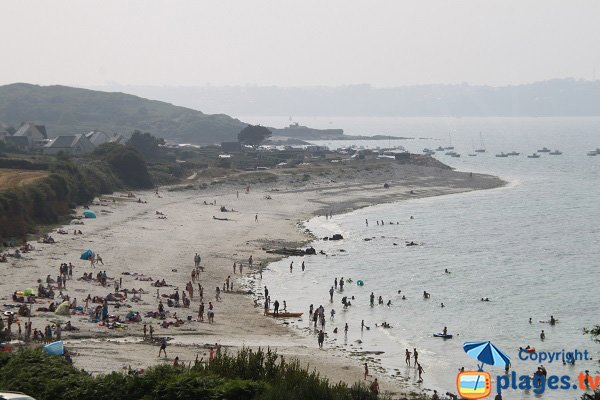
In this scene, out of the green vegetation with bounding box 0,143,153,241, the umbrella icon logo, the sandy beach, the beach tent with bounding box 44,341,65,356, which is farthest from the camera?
the green vegetation with bounding box 0,143,153,241

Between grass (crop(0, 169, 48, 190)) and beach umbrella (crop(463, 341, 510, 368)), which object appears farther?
grass (crop(0, 169, 48, 190))

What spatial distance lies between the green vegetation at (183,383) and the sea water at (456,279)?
1271 cm

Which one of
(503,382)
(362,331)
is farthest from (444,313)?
(503,382)

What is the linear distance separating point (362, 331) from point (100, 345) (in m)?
12.7

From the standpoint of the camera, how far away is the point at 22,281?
38750mm

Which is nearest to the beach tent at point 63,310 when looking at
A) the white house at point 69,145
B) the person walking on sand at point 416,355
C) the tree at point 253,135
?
the person walking on sand at point 416,355

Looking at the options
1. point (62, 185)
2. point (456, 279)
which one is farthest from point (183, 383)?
point (62, 185)

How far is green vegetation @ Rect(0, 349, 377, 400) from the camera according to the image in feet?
54.0

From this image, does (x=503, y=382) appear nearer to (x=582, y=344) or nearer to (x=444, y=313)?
(x=582, y=344)

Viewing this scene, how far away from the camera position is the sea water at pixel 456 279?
114 ft

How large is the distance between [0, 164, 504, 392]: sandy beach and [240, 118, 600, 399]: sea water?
224 cm

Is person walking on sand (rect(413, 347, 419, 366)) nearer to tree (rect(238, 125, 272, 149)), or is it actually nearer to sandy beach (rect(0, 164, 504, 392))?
sandy beach (rect(0, 164, 504, 392))

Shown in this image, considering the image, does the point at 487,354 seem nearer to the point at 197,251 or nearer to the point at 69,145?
the point at 197,251

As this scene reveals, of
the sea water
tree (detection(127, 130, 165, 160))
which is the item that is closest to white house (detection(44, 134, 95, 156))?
tree (detection(127, 130, 165, 160))
